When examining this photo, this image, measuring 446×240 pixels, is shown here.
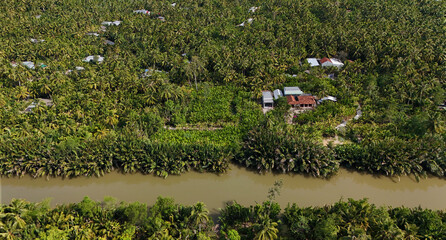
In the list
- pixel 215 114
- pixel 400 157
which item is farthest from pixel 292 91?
pixel 400 157

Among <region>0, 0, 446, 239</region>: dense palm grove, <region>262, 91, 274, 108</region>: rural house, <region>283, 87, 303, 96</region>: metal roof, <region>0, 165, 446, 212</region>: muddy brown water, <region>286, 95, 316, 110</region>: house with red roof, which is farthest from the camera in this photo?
<region>283, 87, 303, 96</region>: metal roof

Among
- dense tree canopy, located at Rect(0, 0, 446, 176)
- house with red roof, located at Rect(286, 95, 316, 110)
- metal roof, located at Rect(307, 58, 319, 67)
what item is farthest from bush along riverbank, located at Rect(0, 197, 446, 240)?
metal roof, located at Rect(307, 58, 319, 67)

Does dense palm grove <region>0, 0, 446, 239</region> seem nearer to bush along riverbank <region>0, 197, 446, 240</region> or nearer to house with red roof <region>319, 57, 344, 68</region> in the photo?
bush along riverbank <region>0, 197, 446, 240</region>

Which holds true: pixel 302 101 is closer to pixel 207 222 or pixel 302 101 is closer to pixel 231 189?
pixel 231 189

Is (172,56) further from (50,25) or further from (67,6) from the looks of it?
(67,6)

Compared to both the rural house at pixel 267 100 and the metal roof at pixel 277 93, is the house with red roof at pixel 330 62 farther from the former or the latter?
the rural house at pixel 267 100

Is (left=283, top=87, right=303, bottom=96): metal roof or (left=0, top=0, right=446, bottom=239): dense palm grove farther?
(left=283, top=87, right=303, bottom=96): metal roof
